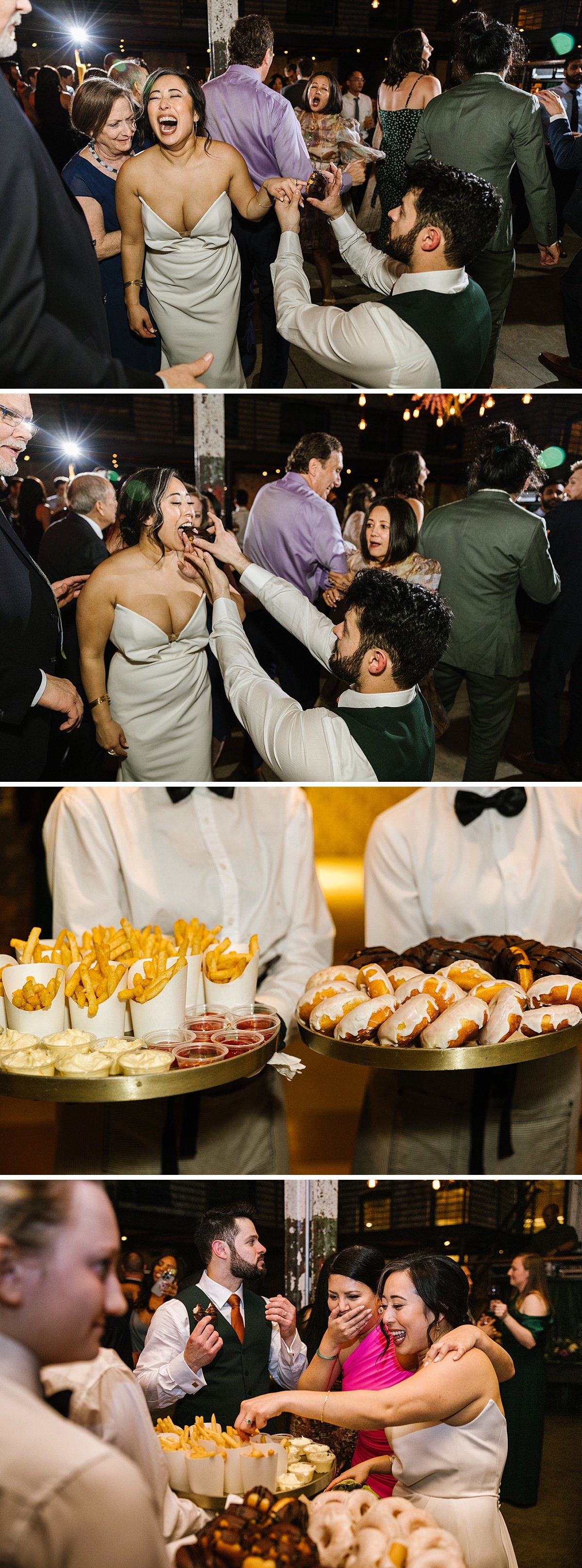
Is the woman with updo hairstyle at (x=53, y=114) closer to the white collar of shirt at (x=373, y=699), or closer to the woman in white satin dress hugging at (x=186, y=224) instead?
the woman in white satin dress hugging at (x=186, y=224)

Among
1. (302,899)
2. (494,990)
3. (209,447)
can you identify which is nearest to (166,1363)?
(494,990)

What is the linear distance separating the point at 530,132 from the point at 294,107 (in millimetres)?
465

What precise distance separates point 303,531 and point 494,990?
990mm

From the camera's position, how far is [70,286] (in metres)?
2.29

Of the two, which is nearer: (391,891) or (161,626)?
(161,626)

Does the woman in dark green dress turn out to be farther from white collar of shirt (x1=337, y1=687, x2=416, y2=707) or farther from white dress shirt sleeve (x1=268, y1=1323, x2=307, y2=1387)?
white collar of shirt (x1=337, y1=687, x2=416, y2=707)

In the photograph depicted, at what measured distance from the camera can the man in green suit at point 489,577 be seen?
2.40m

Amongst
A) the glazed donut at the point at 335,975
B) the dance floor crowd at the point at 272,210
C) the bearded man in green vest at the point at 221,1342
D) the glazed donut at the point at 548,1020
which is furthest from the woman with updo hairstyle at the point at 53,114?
the bearded man in green vest at the point at 221,1342

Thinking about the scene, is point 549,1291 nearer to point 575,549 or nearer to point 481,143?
point 575,549

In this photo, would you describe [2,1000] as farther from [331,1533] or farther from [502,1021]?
[331,1533]

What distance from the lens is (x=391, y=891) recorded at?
8.54 feet

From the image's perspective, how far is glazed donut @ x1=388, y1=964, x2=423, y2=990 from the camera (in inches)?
88.4

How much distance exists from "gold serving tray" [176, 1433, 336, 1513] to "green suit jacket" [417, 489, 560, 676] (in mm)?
1537

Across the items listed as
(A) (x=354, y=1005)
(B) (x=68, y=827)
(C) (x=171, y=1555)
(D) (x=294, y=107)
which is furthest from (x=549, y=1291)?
(D) (x=294, y=107)
